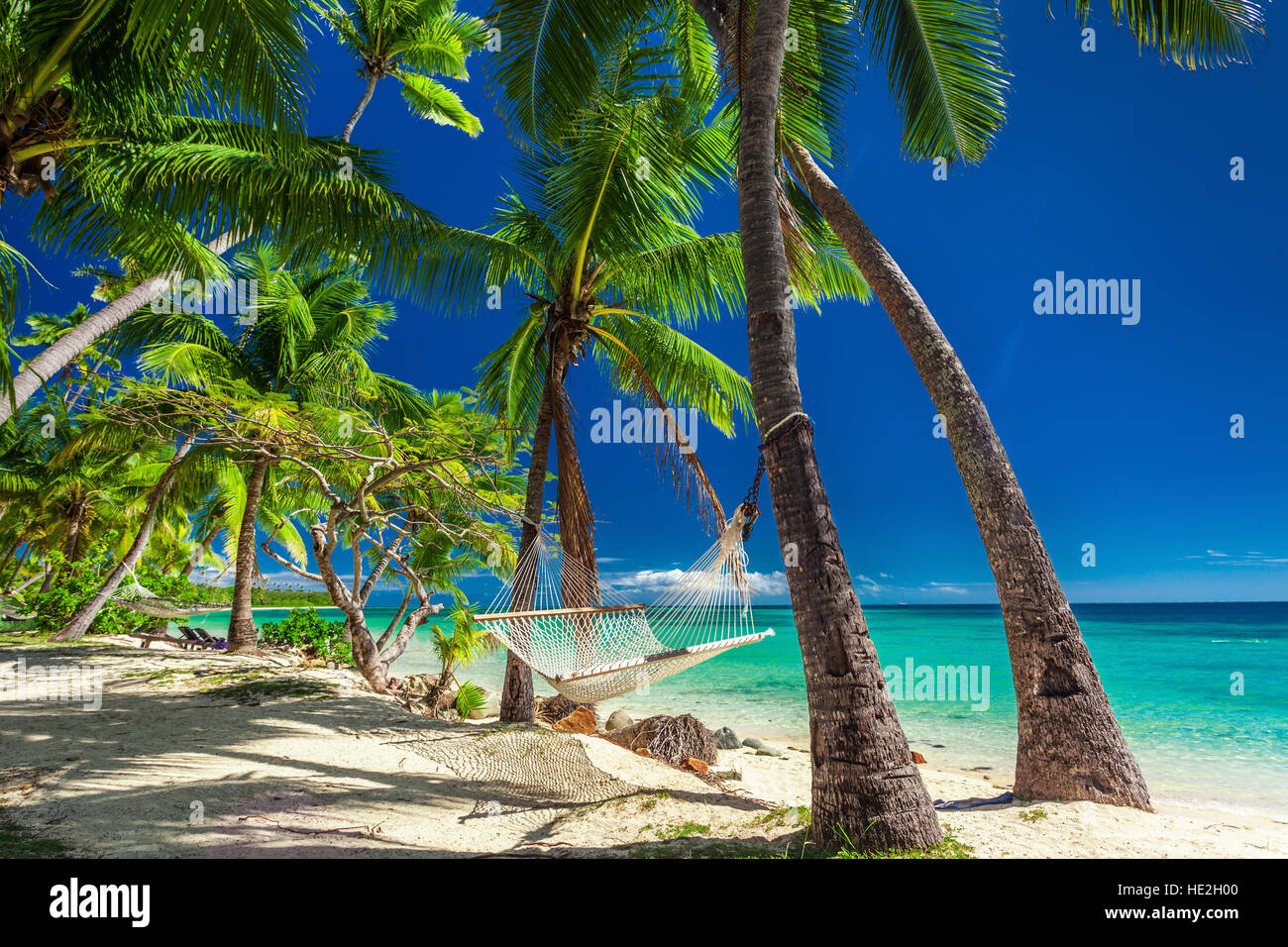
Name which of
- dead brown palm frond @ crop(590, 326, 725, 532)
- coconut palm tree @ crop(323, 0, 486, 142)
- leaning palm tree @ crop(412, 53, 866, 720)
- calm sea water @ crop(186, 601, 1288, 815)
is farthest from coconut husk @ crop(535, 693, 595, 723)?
coconut palm tree @ crop(323, 0, 486, 142)

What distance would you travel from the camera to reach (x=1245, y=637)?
763 inches

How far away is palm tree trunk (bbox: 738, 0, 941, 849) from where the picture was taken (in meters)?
2.09

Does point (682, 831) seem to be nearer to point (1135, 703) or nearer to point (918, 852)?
point (918, 852)

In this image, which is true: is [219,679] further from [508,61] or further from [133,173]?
[508,61]

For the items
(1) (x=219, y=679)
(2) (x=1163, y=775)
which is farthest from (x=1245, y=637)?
(1) (x=219, y=679)

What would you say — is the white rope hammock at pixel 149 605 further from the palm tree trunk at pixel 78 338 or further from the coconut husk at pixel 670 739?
the coconut husk at pixel 670 739

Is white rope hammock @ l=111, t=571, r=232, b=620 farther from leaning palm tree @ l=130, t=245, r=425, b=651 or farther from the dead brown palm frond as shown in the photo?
the dead brown palm frond

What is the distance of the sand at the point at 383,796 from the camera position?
232cm

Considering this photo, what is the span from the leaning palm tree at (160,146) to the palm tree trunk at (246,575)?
3.17 meters

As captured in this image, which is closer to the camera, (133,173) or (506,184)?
(133,173)

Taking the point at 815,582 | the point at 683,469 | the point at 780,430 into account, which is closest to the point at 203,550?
the point at 683,469

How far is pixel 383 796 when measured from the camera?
3064mm

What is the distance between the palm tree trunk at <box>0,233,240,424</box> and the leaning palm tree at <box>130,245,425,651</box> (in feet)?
6.37

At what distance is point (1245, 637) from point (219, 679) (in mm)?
26381
